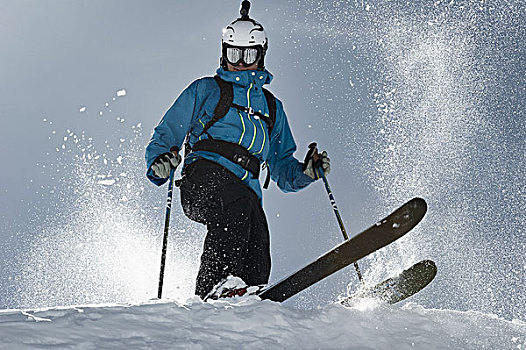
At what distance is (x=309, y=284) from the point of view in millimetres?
2764

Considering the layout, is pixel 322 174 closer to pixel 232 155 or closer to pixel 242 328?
pixel 232 155

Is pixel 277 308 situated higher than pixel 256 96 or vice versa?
pixel 256 96

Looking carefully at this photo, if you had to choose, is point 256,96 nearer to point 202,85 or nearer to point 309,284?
point 202,85

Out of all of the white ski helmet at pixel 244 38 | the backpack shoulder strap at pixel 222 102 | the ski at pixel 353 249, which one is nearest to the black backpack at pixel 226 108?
the backpack shoulder strap at pixel 222 102

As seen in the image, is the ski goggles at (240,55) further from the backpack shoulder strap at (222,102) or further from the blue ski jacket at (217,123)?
the backpack shoulder strap at (222,102)

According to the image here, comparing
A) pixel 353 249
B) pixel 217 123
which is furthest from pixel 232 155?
pixel 353 249

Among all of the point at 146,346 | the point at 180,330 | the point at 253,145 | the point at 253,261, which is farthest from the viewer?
the point at 253,145

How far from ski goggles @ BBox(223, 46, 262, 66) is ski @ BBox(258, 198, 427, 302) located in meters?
2.10

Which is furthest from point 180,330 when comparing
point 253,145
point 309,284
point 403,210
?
point 253,145

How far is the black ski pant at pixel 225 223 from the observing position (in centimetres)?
314

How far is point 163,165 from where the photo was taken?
3.49 meters

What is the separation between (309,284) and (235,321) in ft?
2.63

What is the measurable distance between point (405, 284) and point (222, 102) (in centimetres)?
192

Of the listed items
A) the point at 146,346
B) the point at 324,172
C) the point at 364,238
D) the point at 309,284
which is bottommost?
the point at 146,346
